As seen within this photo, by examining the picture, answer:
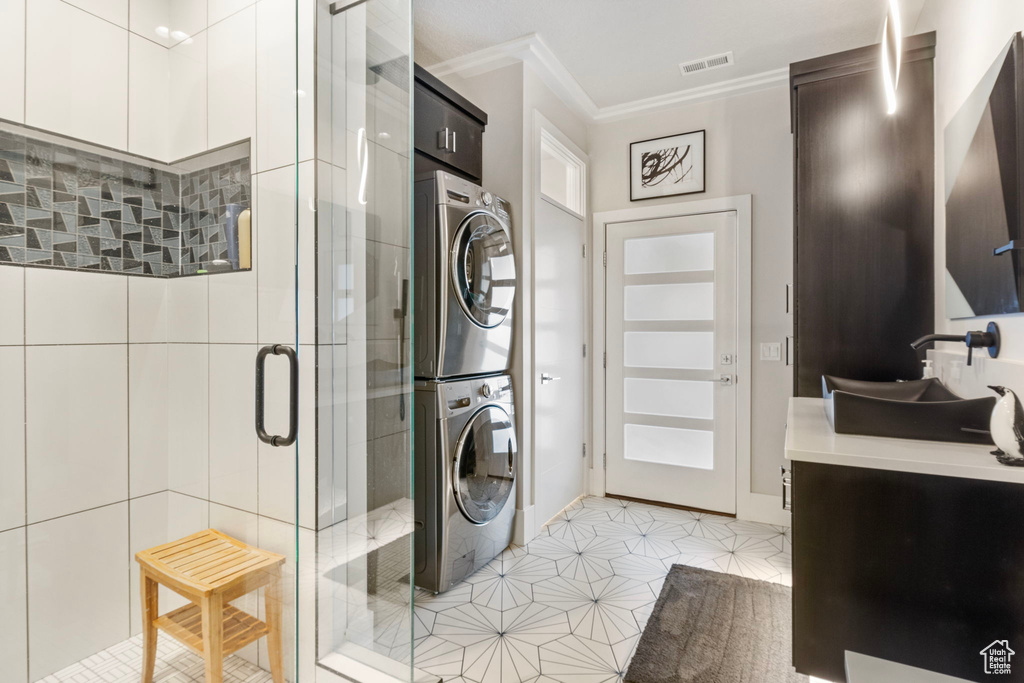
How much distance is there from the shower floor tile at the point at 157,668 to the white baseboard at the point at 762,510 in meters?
2.69

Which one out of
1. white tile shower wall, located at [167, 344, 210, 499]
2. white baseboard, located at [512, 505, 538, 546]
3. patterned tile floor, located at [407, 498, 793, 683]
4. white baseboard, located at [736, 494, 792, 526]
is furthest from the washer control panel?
white baseboard, located at [736, 494, 792, 526]

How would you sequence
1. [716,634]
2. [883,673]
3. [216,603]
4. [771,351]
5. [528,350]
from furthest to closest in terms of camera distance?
[771,351]
[528,350]
[716,634]
[216,603]
[883,673]

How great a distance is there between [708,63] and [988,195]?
193 cm

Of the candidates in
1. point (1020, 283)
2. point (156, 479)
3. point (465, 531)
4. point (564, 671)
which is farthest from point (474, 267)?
point (1020, 283)

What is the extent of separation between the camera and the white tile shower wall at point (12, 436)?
53.2 inches

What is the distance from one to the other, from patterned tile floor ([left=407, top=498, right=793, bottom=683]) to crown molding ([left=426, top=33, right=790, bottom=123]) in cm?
255

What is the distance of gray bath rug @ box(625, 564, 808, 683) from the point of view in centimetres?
167

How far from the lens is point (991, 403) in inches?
47.6

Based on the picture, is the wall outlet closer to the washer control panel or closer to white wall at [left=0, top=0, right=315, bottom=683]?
the washer control panel

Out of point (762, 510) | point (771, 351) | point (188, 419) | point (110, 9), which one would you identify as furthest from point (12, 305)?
point (762, 510)

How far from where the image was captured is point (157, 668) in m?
1.48

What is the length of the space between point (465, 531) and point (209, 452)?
1157 mm

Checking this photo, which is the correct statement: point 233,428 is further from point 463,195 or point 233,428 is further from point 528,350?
point 528,350

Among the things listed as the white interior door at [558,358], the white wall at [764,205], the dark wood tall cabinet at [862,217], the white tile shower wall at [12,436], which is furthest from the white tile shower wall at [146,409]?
the white wall at [764,205]
